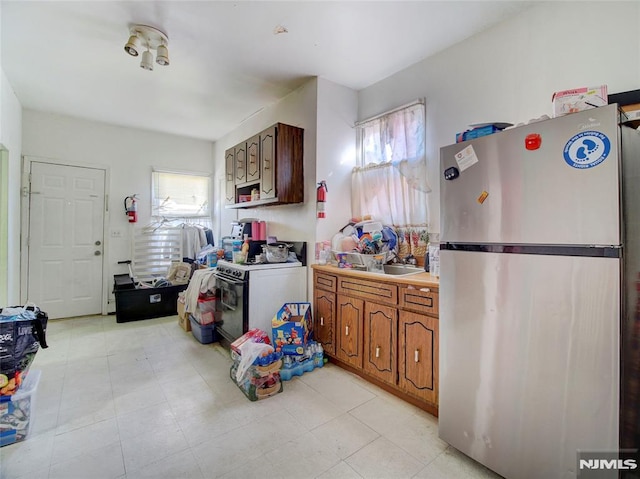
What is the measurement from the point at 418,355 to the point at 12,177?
4618 mm

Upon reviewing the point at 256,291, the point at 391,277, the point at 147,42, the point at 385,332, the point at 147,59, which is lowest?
the point at 385,332

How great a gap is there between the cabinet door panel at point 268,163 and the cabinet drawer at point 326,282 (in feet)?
3.14

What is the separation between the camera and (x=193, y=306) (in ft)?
10.8

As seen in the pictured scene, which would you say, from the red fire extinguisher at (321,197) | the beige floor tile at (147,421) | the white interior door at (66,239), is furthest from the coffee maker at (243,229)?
the white interior door at (66,239)

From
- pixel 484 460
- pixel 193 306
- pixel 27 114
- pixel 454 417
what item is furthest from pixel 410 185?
pixel 27 114

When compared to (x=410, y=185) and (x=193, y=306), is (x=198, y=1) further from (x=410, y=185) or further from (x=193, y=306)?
(x=193, y=306)

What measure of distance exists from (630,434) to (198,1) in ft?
10.6

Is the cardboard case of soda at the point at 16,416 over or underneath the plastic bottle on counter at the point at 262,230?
underneath

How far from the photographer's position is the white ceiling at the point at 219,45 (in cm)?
206

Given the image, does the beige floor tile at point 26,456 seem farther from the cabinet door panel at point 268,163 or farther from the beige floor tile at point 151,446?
the cabinet door panel at point 268,163

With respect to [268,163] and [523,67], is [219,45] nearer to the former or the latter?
[268,163]

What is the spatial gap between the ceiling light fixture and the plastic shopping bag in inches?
80.0

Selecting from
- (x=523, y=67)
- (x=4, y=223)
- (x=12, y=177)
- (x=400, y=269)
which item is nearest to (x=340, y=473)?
(x=400, y=269)

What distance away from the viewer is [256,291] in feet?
9.02
